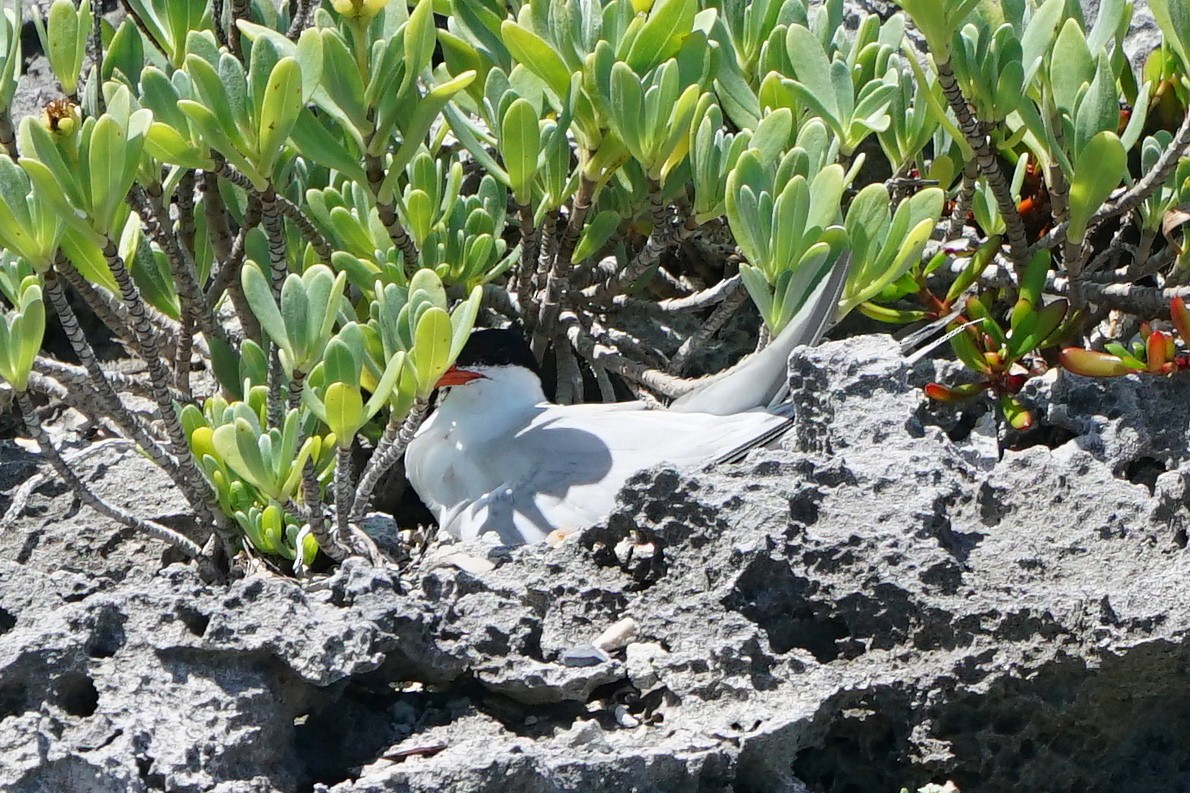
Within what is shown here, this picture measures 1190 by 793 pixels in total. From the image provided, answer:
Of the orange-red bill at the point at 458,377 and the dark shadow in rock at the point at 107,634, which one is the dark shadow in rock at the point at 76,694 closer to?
the dark shadow in rock at the point at 107,634

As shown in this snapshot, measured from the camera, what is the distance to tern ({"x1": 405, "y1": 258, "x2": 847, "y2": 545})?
2803 mm

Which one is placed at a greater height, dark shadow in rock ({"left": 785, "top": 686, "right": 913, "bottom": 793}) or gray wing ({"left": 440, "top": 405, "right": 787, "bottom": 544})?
gray wing ({"left": 440, "top": 405, "right": 787, "bottom": 544})

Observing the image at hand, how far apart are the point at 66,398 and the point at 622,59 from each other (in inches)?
53.8

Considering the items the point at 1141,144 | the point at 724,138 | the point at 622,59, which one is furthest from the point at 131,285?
the point at 1141,144

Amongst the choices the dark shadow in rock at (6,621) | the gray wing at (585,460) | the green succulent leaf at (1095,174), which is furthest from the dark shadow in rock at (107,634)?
the green succulent leaf at (1095,174)

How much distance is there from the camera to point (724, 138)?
2.83m

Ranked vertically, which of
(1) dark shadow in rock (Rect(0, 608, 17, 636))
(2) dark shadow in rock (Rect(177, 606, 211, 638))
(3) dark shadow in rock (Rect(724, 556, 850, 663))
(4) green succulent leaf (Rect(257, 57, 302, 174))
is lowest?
(3) dark shadow in rock (Rect(724, 556, 850, 663))

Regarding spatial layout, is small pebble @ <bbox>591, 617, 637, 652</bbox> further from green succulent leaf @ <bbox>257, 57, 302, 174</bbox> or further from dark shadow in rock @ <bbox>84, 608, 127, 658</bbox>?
green succulent leaf @ <bbox>257, 57, 302, 174</bbox>

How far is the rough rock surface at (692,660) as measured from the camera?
1.78 meters

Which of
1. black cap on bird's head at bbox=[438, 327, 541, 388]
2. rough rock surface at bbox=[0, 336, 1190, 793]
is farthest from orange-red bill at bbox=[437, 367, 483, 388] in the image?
rough rock surface at bbox=[0, 336, 1190, 793]

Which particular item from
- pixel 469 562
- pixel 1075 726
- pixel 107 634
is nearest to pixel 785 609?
pixel 1075 726

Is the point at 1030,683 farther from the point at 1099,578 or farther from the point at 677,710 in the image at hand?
the point at 677,710

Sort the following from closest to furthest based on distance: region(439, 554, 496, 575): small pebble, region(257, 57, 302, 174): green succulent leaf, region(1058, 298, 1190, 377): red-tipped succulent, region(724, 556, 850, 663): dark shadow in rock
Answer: region(724, 556, 850, 663): dark shadow in rock, region(257, 57, 302, 174): green succulent leaf, region(439, 554, 496, 575): small pebble, region(1058, 298, 1190, 377): red-tipped succulent

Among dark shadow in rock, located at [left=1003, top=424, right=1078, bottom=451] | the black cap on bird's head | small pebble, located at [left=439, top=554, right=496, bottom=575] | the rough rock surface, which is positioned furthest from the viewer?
the black cap on bird's head
